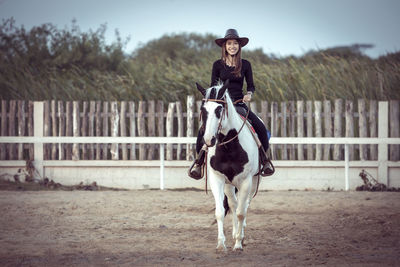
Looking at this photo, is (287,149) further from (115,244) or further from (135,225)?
(115,244)

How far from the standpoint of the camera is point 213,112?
6.92 m

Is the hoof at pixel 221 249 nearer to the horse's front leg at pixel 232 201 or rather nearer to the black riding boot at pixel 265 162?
the horse's front leg at pixel 232 201

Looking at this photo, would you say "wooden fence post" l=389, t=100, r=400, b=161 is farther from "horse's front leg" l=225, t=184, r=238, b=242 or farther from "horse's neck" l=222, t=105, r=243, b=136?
"horse's neck" l=222, t=105, r=243, b=136

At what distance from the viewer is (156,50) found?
55.4 metres

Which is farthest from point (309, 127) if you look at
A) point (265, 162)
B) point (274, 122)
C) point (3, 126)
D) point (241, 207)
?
point (3, 126)

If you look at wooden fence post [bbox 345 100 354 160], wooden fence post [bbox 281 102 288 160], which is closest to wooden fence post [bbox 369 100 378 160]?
wooden fence post [bbox 345 100 354 160]

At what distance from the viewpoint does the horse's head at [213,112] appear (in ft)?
22.1

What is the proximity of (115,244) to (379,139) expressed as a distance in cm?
913

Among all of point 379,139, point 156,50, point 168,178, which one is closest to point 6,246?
point 168,178

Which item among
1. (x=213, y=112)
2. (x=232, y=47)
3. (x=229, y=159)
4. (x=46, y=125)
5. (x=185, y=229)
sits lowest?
(x=185, y=229)

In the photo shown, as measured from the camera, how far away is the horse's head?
6.75m

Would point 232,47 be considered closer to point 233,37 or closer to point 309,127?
point 233,37

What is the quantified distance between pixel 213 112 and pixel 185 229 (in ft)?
10.9

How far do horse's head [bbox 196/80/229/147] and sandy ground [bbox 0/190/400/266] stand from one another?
64.7 inches
